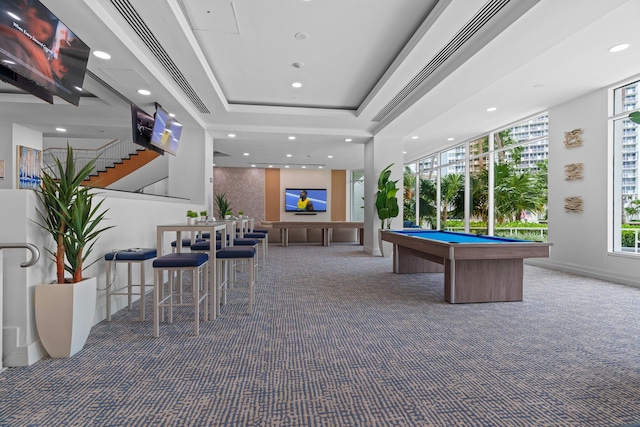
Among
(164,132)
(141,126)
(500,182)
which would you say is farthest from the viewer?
(500,182)

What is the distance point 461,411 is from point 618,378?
1203 mm

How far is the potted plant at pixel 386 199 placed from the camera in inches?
295

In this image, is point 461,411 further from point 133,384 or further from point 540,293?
point 540,293

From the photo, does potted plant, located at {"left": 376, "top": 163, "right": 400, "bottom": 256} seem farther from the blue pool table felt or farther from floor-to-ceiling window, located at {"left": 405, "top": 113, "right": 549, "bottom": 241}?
floor-to-ceiling window, located at {"left": 405, "top": 113, "right": 549, "bottom": 241}

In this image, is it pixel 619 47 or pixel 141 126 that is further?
pixel 141 126

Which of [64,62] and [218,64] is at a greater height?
[218,64]

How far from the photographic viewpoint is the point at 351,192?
49.1 feet

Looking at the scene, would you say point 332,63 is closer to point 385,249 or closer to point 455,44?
point 455,44

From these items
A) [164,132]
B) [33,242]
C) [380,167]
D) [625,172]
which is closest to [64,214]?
[33,242]

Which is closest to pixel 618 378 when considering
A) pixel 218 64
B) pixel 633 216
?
pixel 633 216

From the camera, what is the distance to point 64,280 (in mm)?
2457

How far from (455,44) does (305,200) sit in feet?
35.9

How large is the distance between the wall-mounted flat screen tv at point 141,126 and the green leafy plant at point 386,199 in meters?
4.68

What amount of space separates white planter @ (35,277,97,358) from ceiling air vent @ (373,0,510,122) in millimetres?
4184
